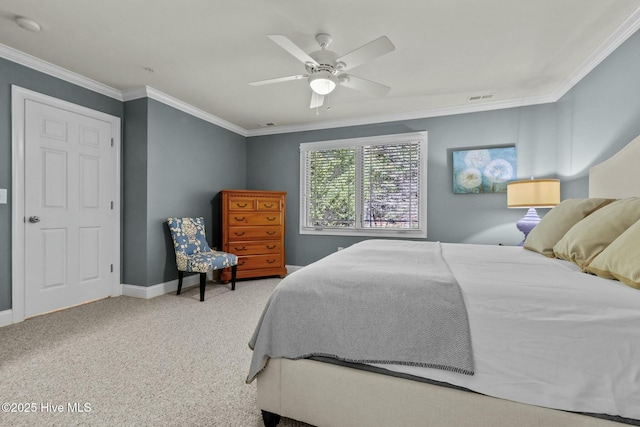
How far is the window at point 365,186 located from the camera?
13.8 feet

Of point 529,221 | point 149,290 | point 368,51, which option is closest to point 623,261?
point 368,51

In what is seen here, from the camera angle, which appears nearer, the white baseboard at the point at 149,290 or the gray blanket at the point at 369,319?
the gray blanket at the point at 369,319

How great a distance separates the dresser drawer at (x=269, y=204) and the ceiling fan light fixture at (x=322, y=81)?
2319mm

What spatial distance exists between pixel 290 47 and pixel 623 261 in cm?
210

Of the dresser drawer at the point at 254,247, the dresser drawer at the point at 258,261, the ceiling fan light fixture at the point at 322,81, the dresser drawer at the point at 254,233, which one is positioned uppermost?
the ceiling fan light fixture at the point at 322,81

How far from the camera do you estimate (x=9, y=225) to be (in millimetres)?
2645

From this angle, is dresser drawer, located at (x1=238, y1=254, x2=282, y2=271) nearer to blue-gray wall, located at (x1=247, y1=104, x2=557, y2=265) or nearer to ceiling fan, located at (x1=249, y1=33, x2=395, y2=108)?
blue-gray wall, located at (x1=247, y1=104, x2=557, y2=265)

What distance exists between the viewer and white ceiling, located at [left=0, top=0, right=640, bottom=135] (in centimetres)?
205

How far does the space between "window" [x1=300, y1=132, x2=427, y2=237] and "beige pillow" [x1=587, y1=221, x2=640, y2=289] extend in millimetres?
2797

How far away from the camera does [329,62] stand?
230 centimetres

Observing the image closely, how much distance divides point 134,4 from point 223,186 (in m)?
2.89

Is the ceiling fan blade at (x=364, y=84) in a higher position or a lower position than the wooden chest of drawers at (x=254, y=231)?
higher

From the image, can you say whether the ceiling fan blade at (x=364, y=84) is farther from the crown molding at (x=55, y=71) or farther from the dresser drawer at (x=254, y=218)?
the crown molding at (x=55, y=71)

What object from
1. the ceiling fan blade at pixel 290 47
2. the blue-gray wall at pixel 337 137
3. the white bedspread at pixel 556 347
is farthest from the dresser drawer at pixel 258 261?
the white bedspread at pixel 556 347
